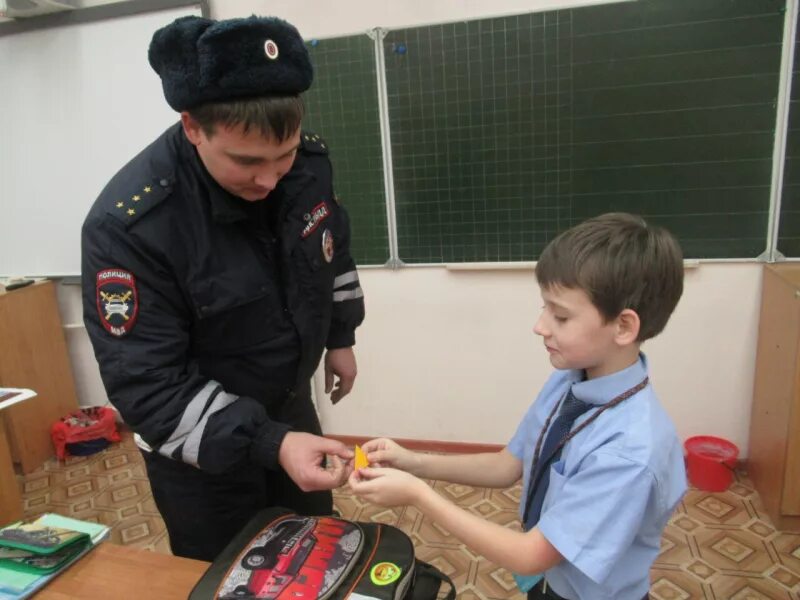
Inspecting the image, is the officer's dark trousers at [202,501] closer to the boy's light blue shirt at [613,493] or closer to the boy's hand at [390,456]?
the boy's hand at [390,456]

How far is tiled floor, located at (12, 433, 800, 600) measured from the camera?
1.96 m

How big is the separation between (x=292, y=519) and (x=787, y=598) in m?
1.77

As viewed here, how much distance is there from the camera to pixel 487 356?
2.71 m

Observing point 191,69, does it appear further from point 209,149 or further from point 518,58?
point 518,58

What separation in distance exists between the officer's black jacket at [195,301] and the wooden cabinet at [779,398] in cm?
179

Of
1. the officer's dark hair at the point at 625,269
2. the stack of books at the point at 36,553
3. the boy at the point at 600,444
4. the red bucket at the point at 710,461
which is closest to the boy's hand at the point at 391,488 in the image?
the boy at the point at 600,444

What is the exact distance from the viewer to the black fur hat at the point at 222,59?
0.88 m

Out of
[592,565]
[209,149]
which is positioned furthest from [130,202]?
[592,565]

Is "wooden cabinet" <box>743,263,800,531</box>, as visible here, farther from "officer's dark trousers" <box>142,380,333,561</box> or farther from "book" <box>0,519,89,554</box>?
"book" <box>0,519,89,554</box>

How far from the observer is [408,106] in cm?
248

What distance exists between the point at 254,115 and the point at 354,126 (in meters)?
1.71

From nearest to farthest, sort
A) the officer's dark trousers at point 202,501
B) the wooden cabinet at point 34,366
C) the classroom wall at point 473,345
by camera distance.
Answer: the officer's dark trousers at point 202,501, the classroom wall at point 473,345, the wooden cabinet at point 34,366

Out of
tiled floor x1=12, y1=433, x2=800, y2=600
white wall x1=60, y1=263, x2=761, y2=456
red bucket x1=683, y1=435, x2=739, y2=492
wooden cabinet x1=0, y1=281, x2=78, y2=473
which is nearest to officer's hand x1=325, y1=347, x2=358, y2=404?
tiled floor x1=12, y1=433, x2=800, y2=600

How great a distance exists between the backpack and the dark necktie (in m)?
0.21
